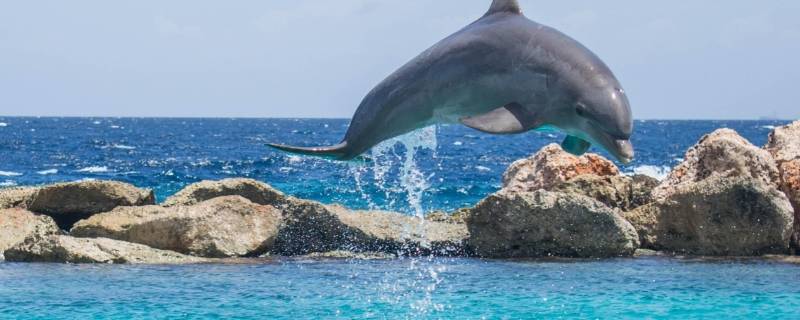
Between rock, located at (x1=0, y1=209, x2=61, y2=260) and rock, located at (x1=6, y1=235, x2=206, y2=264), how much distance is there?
36 centimetres

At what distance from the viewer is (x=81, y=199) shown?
1359 cm

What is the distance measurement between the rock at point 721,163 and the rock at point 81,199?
6.91m

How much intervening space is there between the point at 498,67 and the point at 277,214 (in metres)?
7.90

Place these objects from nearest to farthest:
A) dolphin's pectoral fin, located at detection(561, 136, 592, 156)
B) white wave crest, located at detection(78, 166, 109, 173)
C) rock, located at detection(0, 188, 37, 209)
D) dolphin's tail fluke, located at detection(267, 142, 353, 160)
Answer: dolphin's pectoral fin, located at detection(561, 136, 592, 156) → dolphin's tail fluke, located at detection(267, 142, 353, 160) → rock, located at detection(0, 188, 37, 209) → white wave crest, located at detection(78, 166, 109, 173)

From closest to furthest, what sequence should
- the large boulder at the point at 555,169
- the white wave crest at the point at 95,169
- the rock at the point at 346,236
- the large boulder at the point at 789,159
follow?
the rock at the point at 346,236, the large boulder at the point at 789,159, the large boulder at the point at 555,169, the white wave crest at the point at 95,169

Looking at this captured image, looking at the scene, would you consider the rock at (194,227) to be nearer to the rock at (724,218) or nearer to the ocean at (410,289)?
the ocean at (410,289)

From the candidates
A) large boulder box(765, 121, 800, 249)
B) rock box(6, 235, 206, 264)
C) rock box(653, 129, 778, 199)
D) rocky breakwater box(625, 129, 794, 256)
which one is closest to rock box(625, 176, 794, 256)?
rocky breakwater box(625, 129, 794, 256)

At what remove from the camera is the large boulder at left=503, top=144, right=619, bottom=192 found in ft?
50.9

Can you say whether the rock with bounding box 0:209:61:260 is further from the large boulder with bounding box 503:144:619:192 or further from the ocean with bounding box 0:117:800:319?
the large boulder with bounding box 503:144:619:192

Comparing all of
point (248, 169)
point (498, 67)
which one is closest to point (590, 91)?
point (498, 67)

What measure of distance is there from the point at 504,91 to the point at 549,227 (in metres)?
7.79

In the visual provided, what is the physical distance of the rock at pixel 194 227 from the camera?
12359 millimetres

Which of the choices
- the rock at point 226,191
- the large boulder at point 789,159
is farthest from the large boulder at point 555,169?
the rock at point 226,191

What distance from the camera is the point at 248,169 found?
127 feet
